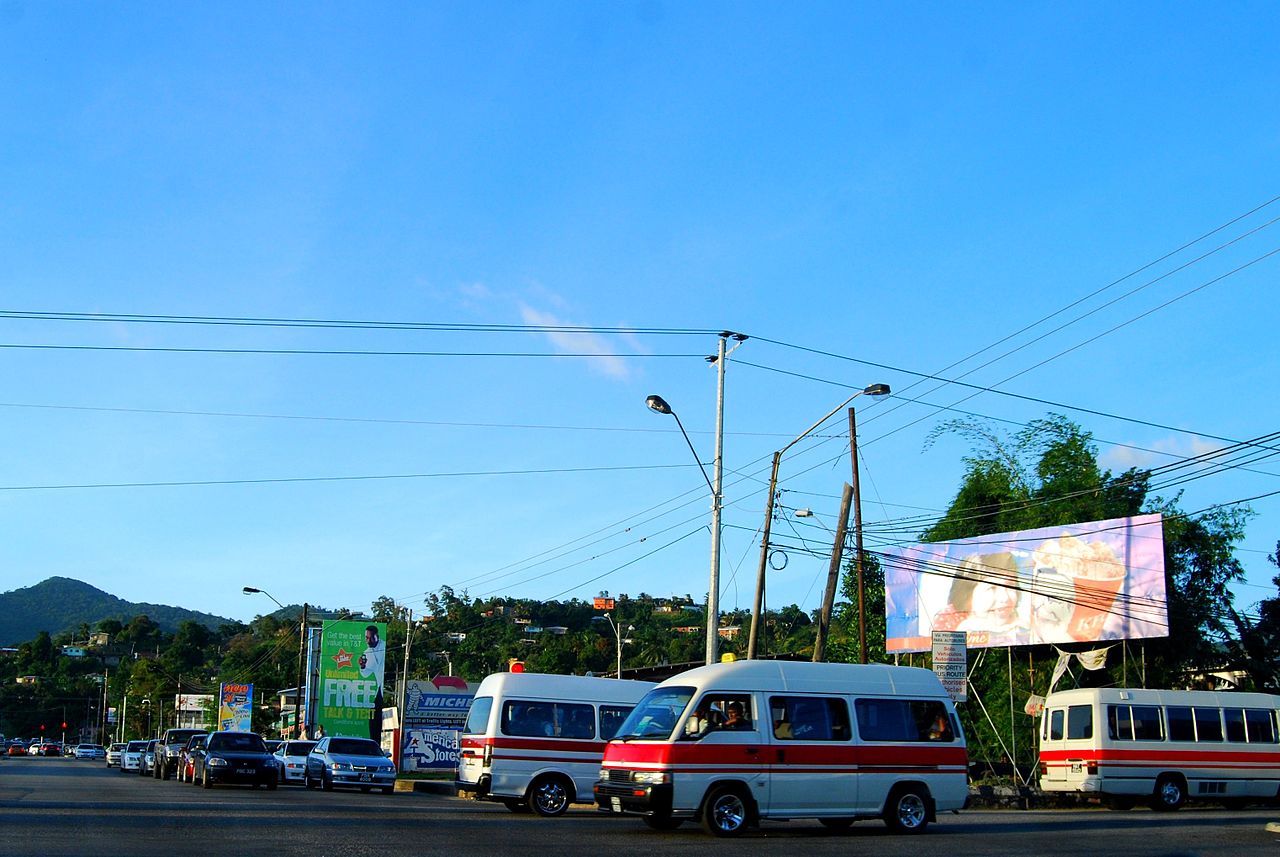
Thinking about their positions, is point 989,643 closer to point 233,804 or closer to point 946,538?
point 946,538

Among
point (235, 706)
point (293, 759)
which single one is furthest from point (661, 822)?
point (235, 706)

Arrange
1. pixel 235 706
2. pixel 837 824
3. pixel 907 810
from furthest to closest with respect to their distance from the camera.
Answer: pixel 235 706 → pixel 837 824 → pixel 907 810

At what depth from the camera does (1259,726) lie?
29.2 meters

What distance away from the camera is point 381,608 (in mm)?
144875

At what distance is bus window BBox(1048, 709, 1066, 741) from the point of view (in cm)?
2845

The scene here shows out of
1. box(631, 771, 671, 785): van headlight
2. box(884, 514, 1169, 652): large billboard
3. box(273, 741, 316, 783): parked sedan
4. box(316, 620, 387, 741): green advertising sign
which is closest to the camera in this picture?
box(631, 771, 671, 785): van headlight

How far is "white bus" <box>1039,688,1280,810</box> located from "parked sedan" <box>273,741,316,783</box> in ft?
74.6

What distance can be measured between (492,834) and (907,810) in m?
6.41

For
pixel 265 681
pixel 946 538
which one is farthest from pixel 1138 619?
pixel 265 681

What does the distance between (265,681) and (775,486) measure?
299 feet

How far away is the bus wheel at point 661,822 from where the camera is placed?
16.8 m

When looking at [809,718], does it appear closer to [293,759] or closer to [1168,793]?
[1168,793]

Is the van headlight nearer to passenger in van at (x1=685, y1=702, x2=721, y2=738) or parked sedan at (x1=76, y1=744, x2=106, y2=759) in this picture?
passenger in van at (x1=685, y1=702, x2=721, y2=738)

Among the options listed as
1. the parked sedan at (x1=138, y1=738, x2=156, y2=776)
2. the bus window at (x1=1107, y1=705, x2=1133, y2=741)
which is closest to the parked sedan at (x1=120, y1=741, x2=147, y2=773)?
the parked sedan at (x1=138, y1=738, x2=156, y2=776)
